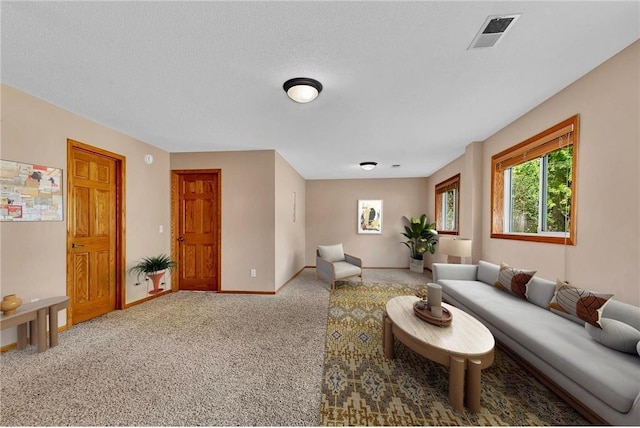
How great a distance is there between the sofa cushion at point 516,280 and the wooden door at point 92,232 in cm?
502

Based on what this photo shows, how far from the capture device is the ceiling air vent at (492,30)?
1.38 m

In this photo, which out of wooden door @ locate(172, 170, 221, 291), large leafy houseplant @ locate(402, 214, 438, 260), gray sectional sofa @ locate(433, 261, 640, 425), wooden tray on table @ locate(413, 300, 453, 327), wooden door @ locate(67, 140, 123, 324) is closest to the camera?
gray sectional sofa @ locate(433, 261, 640, 425)

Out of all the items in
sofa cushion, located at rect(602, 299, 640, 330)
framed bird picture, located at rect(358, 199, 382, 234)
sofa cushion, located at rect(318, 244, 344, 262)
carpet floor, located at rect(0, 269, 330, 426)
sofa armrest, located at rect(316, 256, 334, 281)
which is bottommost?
carpet floor, located at rect(0, 269, 330, 426)

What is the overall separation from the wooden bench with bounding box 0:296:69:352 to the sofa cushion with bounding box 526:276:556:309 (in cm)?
480

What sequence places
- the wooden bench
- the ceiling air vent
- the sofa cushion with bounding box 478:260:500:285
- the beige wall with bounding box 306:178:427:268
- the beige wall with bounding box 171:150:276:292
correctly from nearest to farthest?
1. the ceiling air vent
2. the wooden bench
3. the sofa cushion with bounding box 478:260:500:285
4. the beige wall with bounding box 171:150:276:292
5. the beige wall with bounding box 306:178:427:268

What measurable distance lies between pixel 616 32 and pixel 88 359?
15.8 ft

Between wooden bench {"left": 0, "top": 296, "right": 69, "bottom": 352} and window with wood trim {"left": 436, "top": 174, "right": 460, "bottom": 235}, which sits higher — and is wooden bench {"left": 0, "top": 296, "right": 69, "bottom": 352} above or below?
below

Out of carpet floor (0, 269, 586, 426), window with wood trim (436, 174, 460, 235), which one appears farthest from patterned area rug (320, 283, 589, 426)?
Result: window with wood trim (436, 174, 460, 235)

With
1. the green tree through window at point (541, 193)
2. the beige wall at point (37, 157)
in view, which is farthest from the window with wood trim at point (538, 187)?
the beige wall at point (37, 157)

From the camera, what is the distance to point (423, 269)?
6.05 metres

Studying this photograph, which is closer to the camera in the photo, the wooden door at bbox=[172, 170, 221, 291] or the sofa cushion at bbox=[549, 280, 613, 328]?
the sofa cushion at bbox=[549, 280, 613, 328]

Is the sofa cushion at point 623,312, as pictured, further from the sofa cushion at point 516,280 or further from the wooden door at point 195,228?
the wooden door at point 195,228

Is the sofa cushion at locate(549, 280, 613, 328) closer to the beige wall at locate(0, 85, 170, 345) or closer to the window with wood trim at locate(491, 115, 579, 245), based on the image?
the window with wood trim at locate(491, 115, 579, 245)

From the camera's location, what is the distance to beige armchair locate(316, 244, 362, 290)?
4383 millimetres
